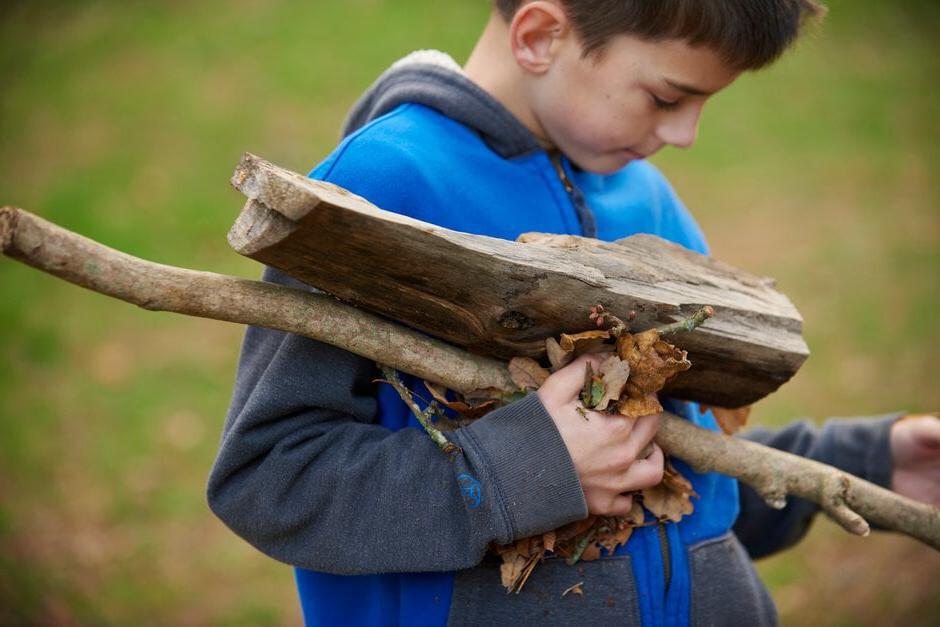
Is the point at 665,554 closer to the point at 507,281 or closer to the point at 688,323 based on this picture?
the point at 688,323

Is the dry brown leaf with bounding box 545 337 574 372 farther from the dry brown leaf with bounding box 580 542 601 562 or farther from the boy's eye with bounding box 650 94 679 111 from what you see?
the boy's eye with bounding box 650 94 679 111

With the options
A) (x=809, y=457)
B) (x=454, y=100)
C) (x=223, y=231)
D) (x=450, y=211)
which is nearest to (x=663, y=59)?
(x=454, y=100)

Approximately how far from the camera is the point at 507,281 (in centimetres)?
144

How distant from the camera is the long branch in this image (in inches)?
48.2

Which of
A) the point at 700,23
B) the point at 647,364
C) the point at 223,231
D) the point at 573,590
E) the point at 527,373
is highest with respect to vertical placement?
the point at 700,23

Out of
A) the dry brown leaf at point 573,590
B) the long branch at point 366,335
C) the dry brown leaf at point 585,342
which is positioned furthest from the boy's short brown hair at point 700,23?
the dry brown leaf at point 573,590

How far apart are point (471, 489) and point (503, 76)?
97cm

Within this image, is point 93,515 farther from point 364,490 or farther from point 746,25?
point 746,25

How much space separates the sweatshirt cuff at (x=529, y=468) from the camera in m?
1.55

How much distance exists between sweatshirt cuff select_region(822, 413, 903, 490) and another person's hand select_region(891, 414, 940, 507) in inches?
0.9

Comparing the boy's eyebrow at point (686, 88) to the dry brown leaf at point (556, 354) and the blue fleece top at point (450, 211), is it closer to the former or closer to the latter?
the blue fleece top at point (450, 211)

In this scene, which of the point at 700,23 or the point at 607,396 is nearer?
the point at 607,396

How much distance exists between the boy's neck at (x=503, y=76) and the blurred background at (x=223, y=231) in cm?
88

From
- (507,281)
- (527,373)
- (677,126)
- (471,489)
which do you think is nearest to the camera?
(507,281)
